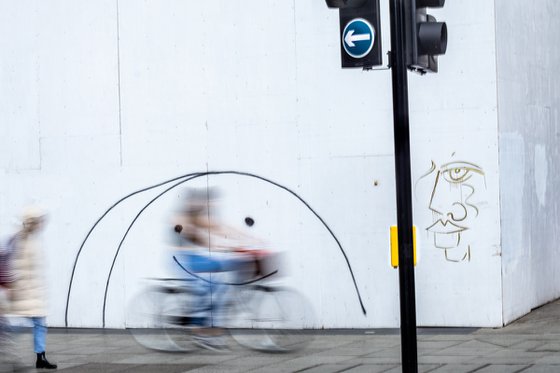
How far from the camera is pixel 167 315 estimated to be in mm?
11953

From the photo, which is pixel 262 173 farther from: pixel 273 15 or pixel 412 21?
pixel 412 21

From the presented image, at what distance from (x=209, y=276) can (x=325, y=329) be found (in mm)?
2419

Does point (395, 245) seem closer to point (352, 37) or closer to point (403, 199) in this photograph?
point (403, 199)

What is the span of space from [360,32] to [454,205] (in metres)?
5.51

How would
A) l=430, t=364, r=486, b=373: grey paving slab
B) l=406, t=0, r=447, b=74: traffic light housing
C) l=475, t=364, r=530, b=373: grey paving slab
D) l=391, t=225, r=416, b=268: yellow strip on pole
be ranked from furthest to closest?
1. l=430, t=364, r=486, b=373: grey paving slab
2. l=475, t=364, r=530, b=373: grey paving slab
3. l=391, t=225, r=416, b=268: yellow strip on pole
4. l=406, t=0, r=447, b=74: traffic light housing

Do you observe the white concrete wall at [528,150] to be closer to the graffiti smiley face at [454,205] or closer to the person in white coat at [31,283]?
the graffiti smiley face at [454,205]

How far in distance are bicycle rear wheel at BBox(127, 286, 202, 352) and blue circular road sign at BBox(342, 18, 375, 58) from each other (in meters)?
4.55

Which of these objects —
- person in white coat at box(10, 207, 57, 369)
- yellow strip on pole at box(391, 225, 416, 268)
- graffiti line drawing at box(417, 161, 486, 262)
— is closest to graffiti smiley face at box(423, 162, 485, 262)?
graffiti line drawing at box(417, 161, 486, 262)

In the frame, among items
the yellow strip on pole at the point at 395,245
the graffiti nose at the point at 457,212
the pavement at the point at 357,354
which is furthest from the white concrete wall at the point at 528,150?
the yellow strip on pole at the point at 395,245

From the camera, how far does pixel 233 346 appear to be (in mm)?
12141

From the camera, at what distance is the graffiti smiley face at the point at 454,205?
517 inches

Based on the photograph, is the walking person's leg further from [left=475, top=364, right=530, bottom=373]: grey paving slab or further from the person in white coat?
[left=475, top=364, right=530, bottom=373]: grey paving slab

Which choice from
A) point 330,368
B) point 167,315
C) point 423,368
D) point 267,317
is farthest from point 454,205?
point 167,315

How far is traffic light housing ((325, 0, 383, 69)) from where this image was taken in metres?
8.05
